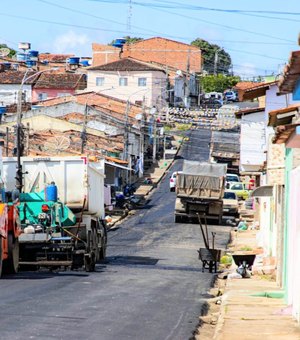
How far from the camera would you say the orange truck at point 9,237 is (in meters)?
25.9

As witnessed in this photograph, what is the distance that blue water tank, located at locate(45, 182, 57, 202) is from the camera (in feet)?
99.7

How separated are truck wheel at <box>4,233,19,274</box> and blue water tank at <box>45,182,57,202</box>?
277cm

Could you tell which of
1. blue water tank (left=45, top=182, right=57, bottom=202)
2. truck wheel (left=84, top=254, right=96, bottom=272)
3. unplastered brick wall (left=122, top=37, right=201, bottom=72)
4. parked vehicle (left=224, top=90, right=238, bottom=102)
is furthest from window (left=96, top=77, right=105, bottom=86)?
truck wheel (left=84, top=254, right=96, bottom=272)

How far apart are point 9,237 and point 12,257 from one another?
56 cm

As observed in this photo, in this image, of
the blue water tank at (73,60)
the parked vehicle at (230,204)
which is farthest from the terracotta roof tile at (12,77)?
the parked vehicle at (230,204)

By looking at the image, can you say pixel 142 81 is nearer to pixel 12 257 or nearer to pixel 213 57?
pixel 213 57

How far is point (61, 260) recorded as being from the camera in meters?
29.3

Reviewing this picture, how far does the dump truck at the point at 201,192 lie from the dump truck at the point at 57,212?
76.4 ft

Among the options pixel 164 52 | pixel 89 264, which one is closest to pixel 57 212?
pixel 89 264

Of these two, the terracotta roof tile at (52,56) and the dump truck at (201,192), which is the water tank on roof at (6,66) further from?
the dump truck at (201,192)

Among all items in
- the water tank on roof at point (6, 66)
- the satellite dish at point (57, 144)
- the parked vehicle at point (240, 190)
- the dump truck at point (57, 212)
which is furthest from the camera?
the water tank on roof at point (6, 66)

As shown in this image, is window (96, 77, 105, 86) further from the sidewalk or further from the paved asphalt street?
the sidewalk

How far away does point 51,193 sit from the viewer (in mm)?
30453

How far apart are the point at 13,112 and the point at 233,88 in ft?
138
